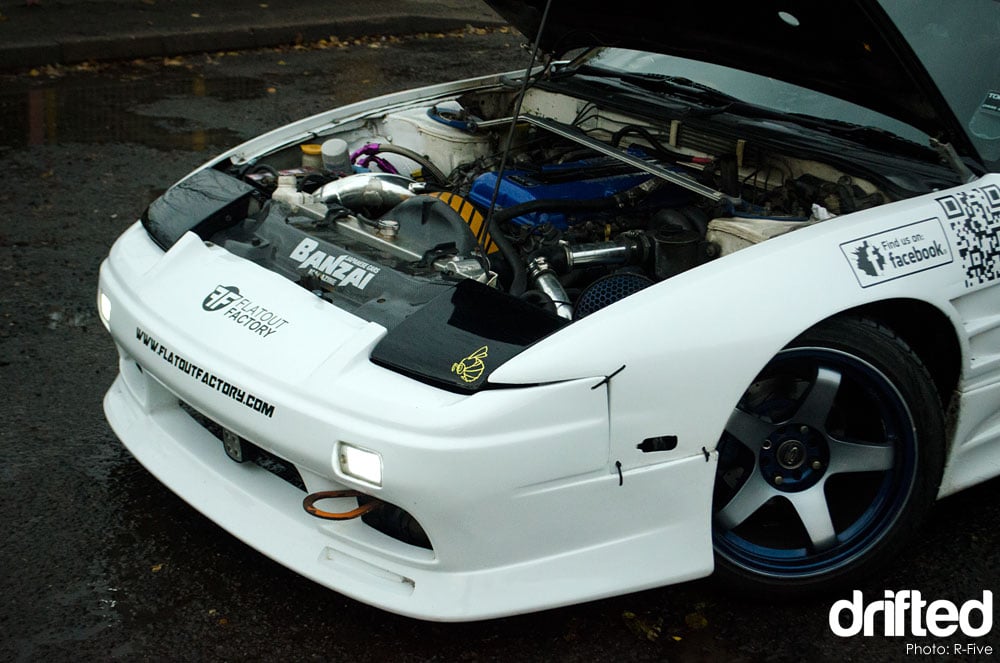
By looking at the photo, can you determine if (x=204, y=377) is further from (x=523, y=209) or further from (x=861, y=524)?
(x=861, y=524)

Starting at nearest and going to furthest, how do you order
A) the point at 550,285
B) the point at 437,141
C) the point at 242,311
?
the point at 242,311, the point at 550,285, the point at 437,141

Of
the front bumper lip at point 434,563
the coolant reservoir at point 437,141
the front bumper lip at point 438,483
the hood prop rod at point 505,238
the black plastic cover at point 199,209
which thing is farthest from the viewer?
the coolant reservoir at point 437,141

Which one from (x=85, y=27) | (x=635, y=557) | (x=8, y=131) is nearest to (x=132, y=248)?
(x=635, y=557)

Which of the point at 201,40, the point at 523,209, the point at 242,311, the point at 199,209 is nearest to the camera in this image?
the point at 242,311

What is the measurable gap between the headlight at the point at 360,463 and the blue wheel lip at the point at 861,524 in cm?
91

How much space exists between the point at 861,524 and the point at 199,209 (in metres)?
2.12

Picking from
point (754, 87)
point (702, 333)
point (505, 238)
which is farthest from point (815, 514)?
point (754, 87)

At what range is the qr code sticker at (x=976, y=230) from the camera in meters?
2.81

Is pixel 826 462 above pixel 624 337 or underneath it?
underneath

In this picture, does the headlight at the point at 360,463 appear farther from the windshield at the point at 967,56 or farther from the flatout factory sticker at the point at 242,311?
the windshield at the point at 967,56

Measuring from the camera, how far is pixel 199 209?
3.30m

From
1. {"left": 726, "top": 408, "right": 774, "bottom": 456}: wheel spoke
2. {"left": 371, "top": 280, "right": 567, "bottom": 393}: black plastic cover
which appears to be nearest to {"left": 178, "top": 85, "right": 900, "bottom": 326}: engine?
{"left": 371, "top": 280, "right": 567, "bottom": 393}: black plastic cover

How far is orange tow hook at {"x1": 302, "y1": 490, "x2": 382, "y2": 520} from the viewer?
8.26 feet

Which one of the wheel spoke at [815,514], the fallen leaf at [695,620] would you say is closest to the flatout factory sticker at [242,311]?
the fallen leaf at [695,620]
